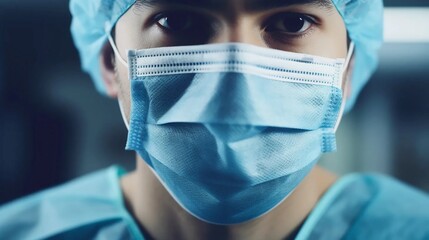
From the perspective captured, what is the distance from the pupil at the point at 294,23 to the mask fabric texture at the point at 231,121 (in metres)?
0.08

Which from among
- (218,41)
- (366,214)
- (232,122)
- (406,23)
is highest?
(218,41)

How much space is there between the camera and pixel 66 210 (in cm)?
130

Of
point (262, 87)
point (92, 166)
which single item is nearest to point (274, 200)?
point (262, 87)

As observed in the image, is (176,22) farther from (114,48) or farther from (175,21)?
(114,48)

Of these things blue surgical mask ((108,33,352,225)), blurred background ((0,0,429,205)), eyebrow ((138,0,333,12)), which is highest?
eyebrow ((138,0,333,12))

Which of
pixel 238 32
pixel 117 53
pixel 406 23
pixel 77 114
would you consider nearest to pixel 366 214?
pixel 238 32

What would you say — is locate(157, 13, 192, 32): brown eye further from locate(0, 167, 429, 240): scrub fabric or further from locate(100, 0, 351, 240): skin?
locate(0, 167, 429, 240): scrub fabric

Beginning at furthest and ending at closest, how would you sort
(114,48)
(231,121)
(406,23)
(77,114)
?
(77,114), (406,23), (114,48), (231,121)

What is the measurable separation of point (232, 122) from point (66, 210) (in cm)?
65

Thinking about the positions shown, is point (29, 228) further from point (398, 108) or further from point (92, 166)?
point (398, 108)

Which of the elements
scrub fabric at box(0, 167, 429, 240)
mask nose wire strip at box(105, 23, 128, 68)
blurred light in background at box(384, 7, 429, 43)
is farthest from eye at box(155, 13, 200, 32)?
blurred light in background at box(384, 7, 429, 43)

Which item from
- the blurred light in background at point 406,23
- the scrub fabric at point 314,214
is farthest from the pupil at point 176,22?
the blurred light in background at point 406,23

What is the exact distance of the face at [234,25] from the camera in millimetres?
971

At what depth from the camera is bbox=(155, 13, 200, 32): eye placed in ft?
3.37
